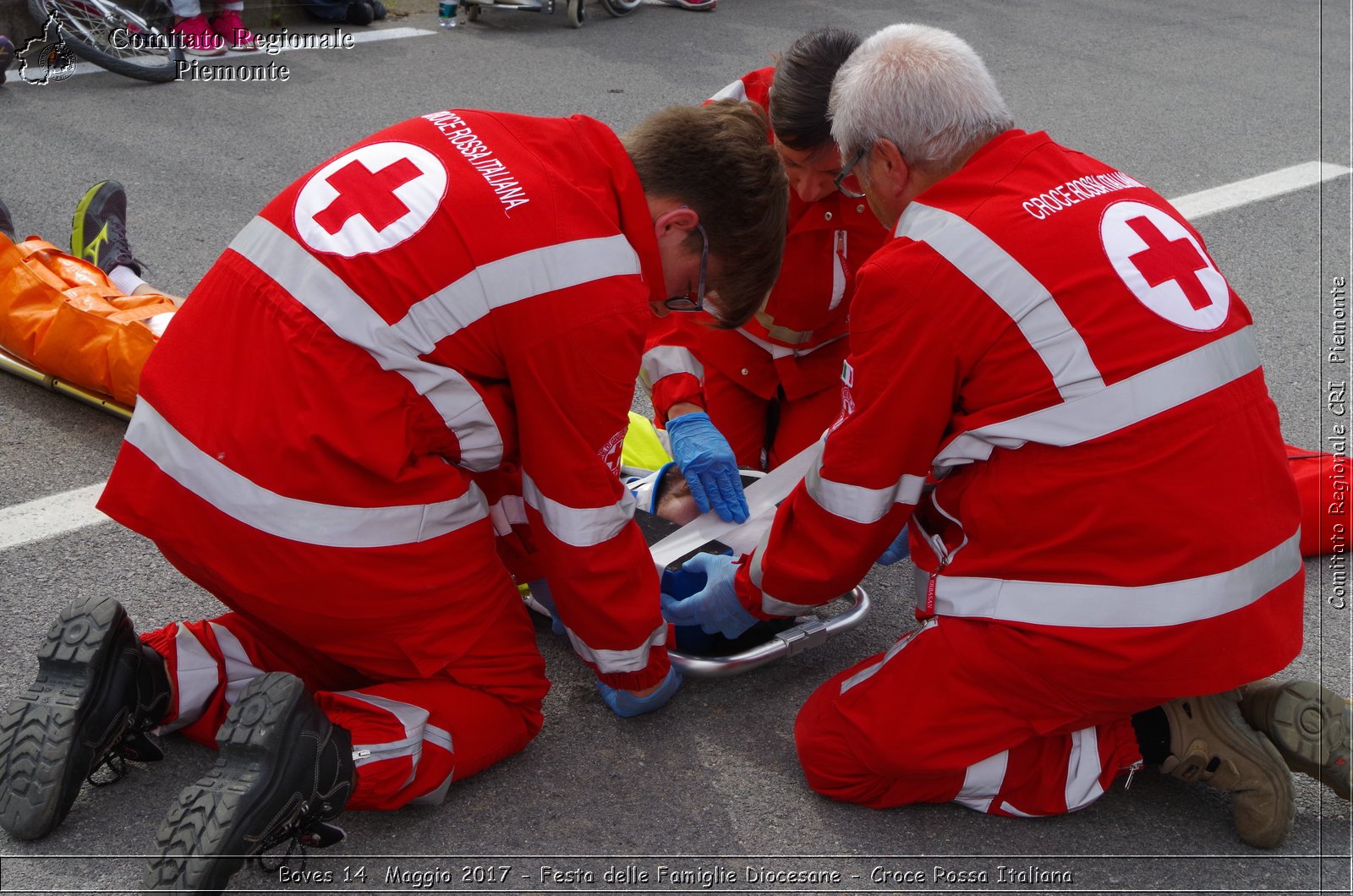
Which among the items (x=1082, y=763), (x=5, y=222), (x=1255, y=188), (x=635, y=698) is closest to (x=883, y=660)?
(x=1082, y=763)

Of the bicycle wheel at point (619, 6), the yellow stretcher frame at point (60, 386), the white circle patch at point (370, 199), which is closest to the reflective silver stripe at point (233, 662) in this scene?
the white circle patch at point (370, 199)

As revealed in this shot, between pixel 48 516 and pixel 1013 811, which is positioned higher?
pixel 1013 811

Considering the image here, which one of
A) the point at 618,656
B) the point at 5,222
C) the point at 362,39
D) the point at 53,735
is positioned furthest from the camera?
the point at 362,39

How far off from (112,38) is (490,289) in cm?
530

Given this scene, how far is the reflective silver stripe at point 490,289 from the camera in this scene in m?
2.02

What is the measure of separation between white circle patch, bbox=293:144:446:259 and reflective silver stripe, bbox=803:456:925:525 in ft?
2.82

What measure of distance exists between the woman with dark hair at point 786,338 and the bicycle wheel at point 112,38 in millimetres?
4191

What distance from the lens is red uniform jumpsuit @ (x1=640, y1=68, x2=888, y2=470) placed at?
3.11 m

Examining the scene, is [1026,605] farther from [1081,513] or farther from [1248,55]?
[1248,55]

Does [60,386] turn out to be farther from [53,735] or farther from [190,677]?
[53,735]

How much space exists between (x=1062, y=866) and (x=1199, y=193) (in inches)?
177

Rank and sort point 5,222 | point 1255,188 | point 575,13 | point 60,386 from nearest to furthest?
1. point 60,386
2. point 5,222
3. point 1255,188
4. point 575,13

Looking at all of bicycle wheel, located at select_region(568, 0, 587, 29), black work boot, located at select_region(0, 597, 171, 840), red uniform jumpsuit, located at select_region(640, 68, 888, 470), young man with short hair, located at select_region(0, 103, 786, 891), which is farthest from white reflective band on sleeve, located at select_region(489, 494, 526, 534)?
bicycle wheel, located at select_region(568, 0, 587, 29)

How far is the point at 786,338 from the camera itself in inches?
128
